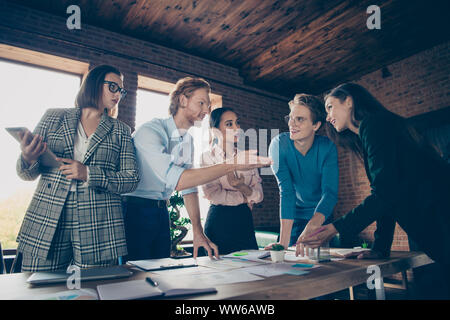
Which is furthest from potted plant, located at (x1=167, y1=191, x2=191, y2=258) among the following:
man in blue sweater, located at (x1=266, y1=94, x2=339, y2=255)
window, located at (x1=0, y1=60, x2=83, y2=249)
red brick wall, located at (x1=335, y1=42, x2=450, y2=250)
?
red brick wall, located at (x1=335, y1=42, x2=450, y2=250)

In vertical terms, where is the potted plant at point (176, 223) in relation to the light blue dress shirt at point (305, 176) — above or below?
below

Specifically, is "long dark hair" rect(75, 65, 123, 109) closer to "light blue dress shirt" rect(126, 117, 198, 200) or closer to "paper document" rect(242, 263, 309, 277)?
"light blue dress shirt" rect(126, 117, 198, 200)

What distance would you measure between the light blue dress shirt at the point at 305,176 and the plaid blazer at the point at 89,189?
3.50ft

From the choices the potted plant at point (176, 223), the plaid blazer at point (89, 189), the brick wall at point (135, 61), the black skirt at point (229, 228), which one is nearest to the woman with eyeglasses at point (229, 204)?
the black skirt at point (229, 228)

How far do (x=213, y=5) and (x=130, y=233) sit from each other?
3437mm

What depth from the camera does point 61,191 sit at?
1.32 meters

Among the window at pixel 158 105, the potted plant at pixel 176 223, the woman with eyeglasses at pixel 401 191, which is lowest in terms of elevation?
the potted plant at pixel 176 223

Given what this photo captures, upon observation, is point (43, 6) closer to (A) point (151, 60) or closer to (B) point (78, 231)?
(A) point (151, 60)

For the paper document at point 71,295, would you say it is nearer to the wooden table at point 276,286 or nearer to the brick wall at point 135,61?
the wooden table at point 276,286

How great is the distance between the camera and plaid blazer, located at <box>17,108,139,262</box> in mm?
1268

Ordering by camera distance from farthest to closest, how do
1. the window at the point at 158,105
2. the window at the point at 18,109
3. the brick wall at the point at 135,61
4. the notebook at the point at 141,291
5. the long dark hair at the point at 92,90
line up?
the window at the point at 158,105 < the brick wall at the point at 135,61 < the window at the point at 18,109 < the long dark hair at the point at 92,90 < the notebook at the point at 141,291

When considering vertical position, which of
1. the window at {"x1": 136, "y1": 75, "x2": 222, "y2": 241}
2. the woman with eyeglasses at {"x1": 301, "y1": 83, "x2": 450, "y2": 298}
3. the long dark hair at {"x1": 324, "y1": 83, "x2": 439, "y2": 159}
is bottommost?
the woman with eyeglasses at {"x1": 301, "y1": 83, "x2": 450, "y2": 298}

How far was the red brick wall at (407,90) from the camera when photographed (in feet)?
15.1

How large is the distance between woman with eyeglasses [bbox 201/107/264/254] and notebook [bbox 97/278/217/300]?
122 cm
